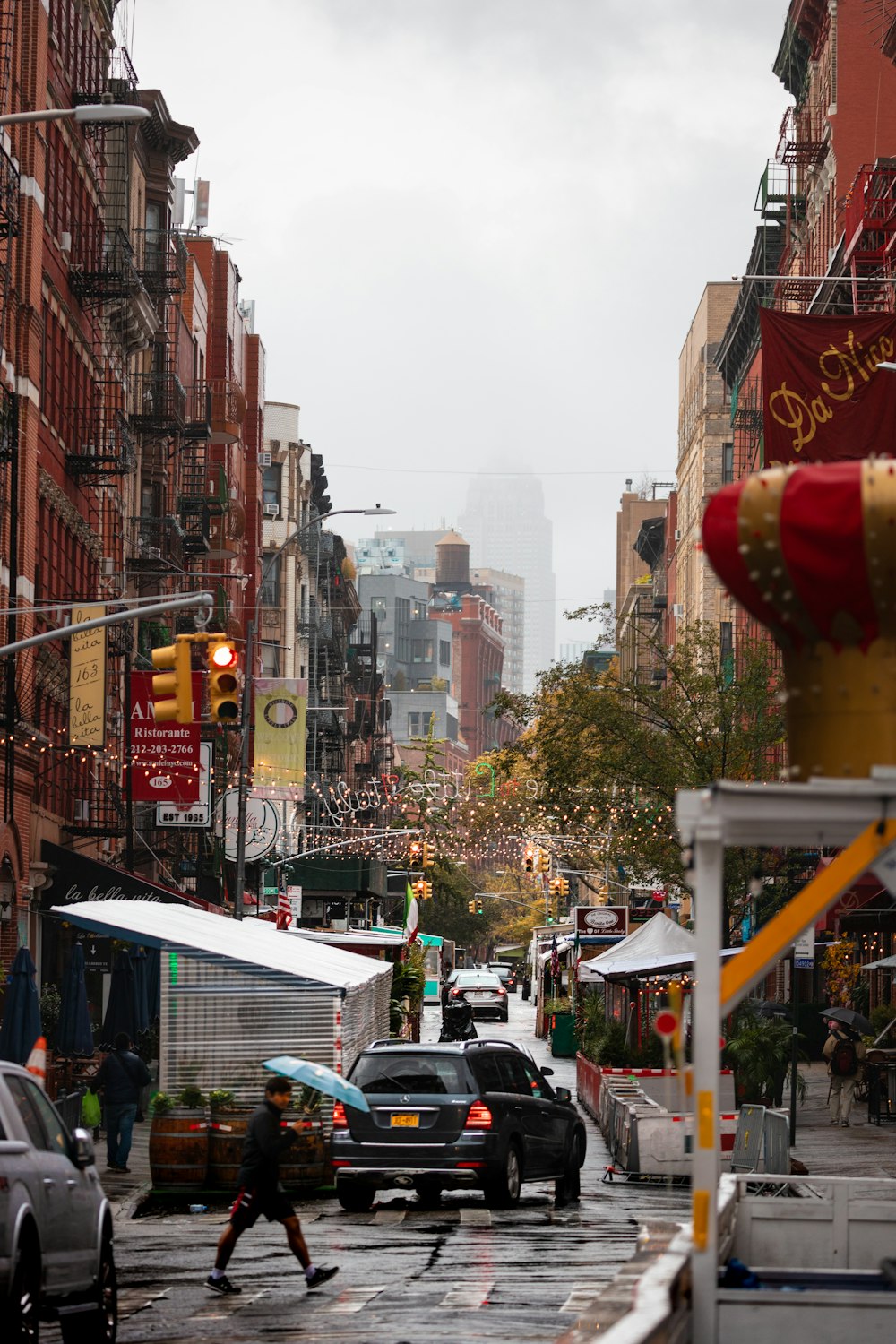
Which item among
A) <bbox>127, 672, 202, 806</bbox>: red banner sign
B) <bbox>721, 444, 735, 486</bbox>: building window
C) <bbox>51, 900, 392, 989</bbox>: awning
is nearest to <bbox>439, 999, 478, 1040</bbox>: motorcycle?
<bbox>127, 672, 202, 806</bbox>: red banner sign

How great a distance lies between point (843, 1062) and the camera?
35.3 metres

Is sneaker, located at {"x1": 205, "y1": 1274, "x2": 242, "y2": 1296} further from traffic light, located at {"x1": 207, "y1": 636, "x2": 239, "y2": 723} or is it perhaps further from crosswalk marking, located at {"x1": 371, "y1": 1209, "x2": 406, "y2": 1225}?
traffic light, located at {"x1": 207, "y1": 636, "x2": 239, "y2": 723}

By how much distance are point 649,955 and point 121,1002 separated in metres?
9.92

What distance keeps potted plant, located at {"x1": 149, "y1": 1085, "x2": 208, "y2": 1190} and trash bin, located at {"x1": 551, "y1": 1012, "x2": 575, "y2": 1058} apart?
35928 mm

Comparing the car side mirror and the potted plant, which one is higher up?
the car side mirror

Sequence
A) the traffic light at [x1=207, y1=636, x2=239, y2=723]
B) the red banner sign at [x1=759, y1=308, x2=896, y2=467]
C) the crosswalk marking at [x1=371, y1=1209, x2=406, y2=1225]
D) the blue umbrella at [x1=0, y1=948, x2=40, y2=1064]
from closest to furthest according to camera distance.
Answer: the crosswalk marking at [x1=371, y1=1209, x2=406, y2=1225], the traffic light at [x1=207, y1=636, x2=239, y2=723], the blue umbrella at [x1=0, y1=948, x2=40, y2=1064], the red banner sign at [x1=759, y1=308, x2=896, y2=467]

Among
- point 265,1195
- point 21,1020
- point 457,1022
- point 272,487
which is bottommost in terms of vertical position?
point 457,1022

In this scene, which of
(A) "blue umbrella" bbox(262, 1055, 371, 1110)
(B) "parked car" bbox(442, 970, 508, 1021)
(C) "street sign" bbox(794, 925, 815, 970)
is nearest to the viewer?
(A) "blue umbrella" bbox(262, 1055, 371, 1110)

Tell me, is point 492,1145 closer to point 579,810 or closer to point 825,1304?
point 825,1304

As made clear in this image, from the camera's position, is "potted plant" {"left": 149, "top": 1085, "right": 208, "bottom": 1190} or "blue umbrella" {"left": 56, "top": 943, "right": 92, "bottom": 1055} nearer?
"potted plant" {"left": 149, "top": 1085, "right": 208, "bottom": 1190}

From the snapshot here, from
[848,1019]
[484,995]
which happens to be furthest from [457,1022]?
[484,995]

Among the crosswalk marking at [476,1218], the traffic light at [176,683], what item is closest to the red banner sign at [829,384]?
the traffic light at [176,683]

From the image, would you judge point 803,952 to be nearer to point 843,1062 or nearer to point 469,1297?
point 843,1062

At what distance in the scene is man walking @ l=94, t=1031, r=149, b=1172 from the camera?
25234mm
